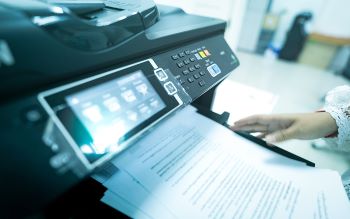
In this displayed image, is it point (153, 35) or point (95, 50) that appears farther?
point (153, 35)

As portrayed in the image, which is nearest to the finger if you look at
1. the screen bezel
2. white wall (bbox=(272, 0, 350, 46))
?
the screen bezel

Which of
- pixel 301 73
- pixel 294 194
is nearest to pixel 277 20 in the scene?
pixel 301 73

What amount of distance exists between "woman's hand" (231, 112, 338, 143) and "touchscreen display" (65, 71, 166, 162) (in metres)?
0.29

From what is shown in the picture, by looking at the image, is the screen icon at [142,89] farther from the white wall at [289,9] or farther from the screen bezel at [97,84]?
the white wall at [289,9]

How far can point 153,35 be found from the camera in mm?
418

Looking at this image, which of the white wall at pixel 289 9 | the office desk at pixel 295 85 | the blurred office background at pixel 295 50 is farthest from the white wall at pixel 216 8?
the white wall at pixel 289 9

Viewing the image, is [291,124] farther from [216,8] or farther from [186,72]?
[216,8]

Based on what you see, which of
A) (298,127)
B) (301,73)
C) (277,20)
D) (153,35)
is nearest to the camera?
(153,35)

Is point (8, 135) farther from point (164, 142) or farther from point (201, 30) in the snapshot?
point (201, 30)

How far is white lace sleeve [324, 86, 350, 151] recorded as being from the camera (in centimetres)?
59

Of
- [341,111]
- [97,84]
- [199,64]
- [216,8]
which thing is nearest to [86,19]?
[97,84]

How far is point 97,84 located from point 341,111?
62 cm

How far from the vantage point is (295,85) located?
8.51 ft

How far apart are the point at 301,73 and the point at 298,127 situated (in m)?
2.96
